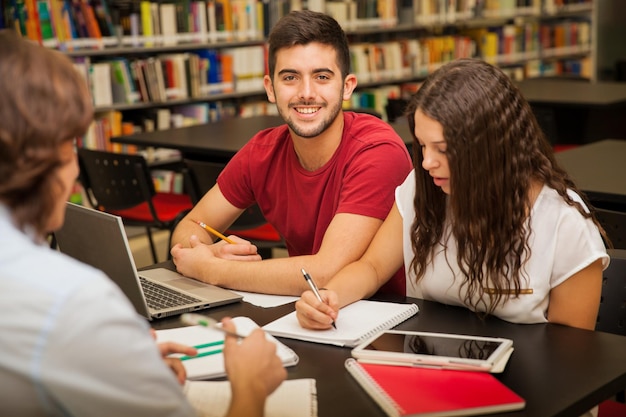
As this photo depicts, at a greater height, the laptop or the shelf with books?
the shelf with books

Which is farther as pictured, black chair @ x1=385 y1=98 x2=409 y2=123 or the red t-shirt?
black chair @ x1=385 y1=98 x2=409 y2=123

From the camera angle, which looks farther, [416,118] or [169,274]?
[169,274]

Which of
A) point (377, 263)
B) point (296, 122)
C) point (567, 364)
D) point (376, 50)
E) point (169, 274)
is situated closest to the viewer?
point (567, 364)

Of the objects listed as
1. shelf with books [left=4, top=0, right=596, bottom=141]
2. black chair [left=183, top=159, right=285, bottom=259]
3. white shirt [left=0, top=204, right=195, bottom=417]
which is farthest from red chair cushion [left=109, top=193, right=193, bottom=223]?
white shirt [left=0, top=204, right=195, bottom=417]

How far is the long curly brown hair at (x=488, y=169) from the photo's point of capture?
1712 millimetres

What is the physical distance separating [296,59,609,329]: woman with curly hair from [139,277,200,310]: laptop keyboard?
1.08ft

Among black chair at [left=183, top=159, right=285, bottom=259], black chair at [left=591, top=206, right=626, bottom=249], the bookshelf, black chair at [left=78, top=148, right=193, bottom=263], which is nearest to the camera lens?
black chair at [left=591, top=206, right=626, bottom=249]

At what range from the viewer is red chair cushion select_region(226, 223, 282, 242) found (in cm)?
379

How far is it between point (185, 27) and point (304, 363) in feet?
15.0

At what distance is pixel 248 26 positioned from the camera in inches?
242

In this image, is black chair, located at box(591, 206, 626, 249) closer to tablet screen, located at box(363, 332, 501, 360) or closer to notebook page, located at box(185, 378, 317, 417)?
tablet screen, located at box(363, 332, 501, 360)

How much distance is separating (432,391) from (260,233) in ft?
8.27

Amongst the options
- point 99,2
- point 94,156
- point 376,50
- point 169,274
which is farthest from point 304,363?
point 376,50

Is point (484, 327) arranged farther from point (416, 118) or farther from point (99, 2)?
point (99, 2)
